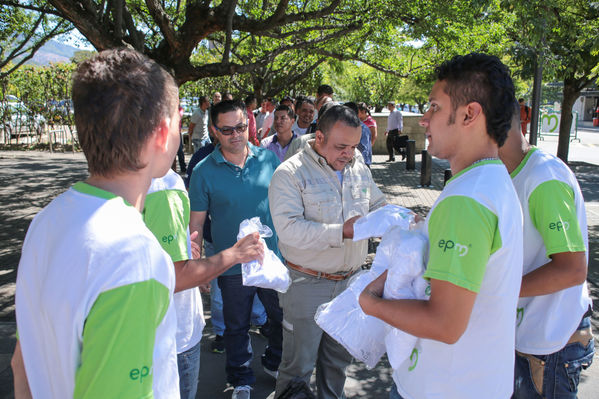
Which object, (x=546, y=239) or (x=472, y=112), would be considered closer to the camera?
(x=472, y=112)

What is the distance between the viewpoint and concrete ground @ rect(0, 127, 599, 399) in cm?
362

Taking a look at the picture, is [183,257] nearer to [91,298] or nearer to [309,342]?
[91,298]

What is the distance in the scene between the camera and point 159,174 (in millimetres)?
1263

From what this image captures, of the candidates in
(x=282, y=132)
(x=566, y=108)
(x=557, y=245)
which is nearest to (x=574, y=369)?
(x=557, y=245)

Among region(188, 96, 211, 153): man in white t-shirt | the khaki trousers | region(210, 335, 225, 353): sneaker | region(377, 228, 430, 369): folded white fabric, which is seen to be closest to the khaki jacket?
the khaki trousers

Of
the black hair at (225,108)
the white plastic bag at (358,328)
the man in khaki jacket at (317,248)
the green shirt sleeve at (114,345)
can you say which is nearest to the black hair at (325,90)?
the black hair at (225,108)

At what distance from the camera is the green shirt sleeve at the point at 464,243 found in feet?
A: 4.47

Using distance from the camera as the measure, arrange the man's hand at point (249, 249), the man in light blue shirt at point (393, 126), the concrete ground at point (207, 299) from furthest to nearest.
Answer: the man in light blue shirt at point (393, 126)
the concrete ground at point (207, 299)
the man's hand at point (249, 249)

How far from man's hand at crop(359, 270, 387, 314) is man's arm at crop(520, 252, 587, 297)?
0.67m

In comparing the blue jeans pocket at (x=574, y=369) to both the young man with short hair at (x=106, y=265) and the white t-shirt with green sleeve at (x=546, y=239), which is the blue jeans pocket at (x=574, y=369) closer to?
the white t-shirt with green sleeve at (x=546, y=239)

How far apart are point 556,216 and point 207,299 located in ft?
13.5

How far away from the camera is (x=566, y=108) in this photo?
13430 millimetres

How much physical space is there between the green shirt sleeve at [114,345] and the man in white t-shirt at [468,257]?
0.84 m

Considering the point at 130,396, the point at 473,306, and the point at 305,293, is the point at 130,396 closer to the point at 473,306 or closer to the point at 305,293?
the point at 473,306
